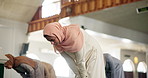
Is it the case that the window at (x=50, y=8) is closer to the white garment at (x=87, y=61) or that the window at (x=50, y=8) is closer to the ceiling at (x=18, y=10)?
the ceiling at (x=18, y=10)

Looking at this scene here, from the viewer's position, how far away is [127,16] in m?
2.13

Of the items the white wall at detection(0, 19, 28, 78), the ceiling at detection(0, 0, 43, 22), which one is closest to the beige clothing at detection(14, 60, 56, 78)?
the white wall at detection(0, 19, 28, 78)

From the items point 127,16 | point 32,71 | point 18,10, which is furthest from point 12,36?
point 127,16

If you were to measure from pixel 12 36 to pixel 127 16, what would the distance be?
1.05 metres

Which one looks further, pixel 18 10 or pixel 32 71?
pixel 18 10

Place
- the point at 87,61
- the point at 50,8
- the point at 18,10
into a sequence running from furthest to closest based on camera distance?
1. the point at 50,8
2. the point at 18,10
3. the point at 87,61

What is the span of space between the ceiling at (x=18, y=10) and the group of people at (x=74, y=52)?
12.1 inches

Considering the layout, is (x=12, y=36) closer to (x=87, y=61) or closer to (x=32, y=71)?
(x=32, y=71)

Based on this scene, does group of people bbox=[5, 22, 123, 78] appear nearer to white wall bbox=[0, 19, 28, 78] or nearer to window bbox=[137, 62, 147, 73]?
white wall bbox=[0, 19, 28, 78]

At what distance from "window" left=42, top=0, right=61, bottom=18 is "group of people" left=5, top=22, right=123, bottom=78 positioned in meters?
0.35

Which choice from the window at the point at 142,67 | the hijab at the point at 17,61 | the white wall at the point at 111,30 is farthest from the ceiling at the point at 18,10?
the window at the point at 142,67

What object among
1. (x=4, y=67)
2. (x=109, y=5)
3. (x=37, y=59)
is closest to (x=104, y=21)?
(x=109, y=5)

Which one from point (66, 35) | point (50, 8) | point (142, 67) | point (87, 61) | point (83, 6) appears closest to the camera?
point (66, 35)

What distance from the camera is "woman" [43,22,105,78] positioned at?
1.42m
